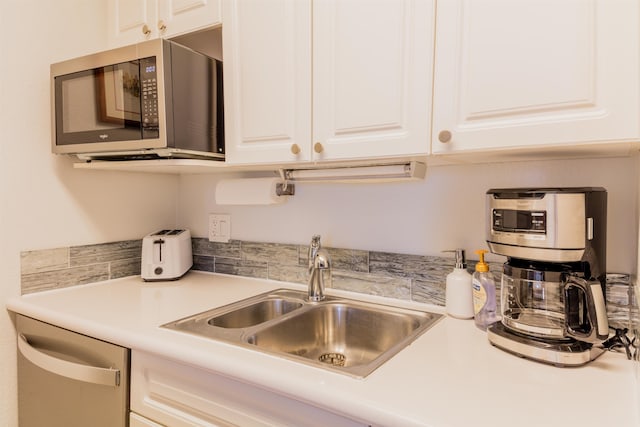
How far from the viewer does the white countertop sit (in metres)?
0.65

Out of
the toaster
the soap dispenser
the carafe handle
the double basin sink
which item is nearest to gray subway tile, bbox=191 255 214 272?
the toaster

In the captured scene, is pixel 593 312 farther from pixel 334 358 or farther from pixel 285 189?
pixel 285 189

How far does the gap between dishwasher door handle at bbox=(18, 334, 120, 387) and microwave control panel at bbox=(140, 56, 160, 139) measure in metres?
0.68

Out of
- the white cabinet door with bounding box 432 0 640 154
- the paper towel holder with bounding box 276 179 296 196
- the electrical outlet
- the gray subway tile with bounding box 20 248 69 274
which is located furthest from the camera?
the electrical outlet

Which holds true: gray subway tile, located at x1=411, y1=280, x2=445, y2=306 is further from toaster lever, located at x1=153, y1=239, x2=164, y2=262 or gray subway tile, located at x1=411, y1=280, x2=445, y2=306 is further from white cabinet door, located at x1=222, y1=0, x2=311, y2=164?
toaster lever, located at x1=153, y1=239, x2=164, y2=262

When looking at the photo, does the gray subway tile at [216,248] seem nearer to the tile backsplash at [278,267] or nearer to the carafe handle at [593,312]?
the tile backsplash at [278,267]

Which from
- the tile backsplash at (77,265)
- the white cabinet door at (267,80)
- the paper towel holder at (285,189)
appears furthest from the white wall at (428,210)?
the tile backsplash at (77,265)

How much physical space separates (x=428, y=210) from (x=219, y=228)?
93 cm

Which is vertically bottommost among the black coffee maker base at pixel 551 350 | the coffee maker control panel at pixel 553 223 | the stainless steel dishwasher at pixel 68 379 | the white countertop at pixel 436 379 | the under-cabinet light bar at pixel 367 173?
the stainless steel dishwasher at pixel 68 379

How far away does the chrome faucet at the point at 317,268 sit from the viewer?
1.32m

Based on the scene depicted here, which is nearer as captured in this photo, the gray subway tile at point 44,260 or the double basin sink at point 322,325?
the double basin sink at point 322,325

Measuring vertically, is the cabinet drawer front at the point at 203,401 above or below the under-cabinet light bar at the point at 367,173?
below

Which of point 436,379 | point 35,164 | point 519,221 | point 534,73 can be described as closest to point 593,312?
point 519,221

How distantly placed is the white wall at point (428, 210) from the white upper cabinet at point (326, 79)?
323 mm
